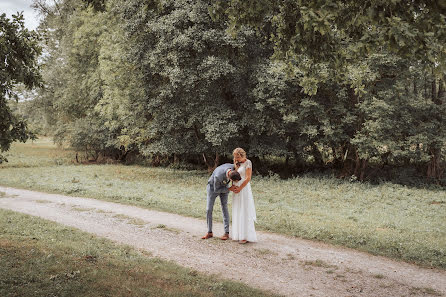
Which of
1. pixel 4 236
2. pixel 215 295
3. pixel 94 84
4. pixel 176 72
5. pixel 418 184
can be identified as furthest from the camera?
pixel 94 84

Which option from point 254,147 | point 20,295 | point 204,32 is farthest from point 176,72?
point 20,295

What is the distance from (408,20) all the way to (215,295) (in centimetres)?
471

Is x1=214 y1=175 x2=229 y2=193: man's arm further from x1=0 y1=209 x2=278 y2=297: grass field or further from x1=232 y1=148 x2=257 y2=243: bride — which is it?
x1=0 y1=209 x2=278 y2=297: grass field

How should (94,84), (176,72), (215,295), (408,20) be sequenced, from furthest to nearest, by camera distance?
(94,84), (176,72), (215,295), (408,20)

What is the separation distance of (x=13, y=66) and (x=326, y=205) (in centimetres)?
1225

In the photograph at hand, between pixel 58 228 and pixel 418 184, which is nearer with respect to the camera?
pixel 58 228

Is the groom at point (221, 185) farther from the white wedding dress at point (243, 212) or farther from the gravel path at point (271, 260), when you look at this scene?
the gravel path at point (271, 260)

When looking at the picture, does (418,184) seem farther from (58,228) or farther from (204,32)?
(58,228)

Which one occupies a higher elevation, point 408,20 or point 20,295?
point 408,20

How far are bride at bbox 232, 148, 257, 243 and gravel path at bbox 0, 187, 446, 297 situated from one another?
0.80 feet

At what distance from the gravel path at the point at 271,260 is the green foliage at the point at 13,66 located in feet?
11.6

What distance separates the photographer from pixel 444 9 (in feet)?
14.5

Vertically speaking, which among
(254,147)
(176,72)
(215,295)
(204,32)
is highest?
(204,32)

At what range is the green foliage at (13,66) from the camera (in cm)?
700
